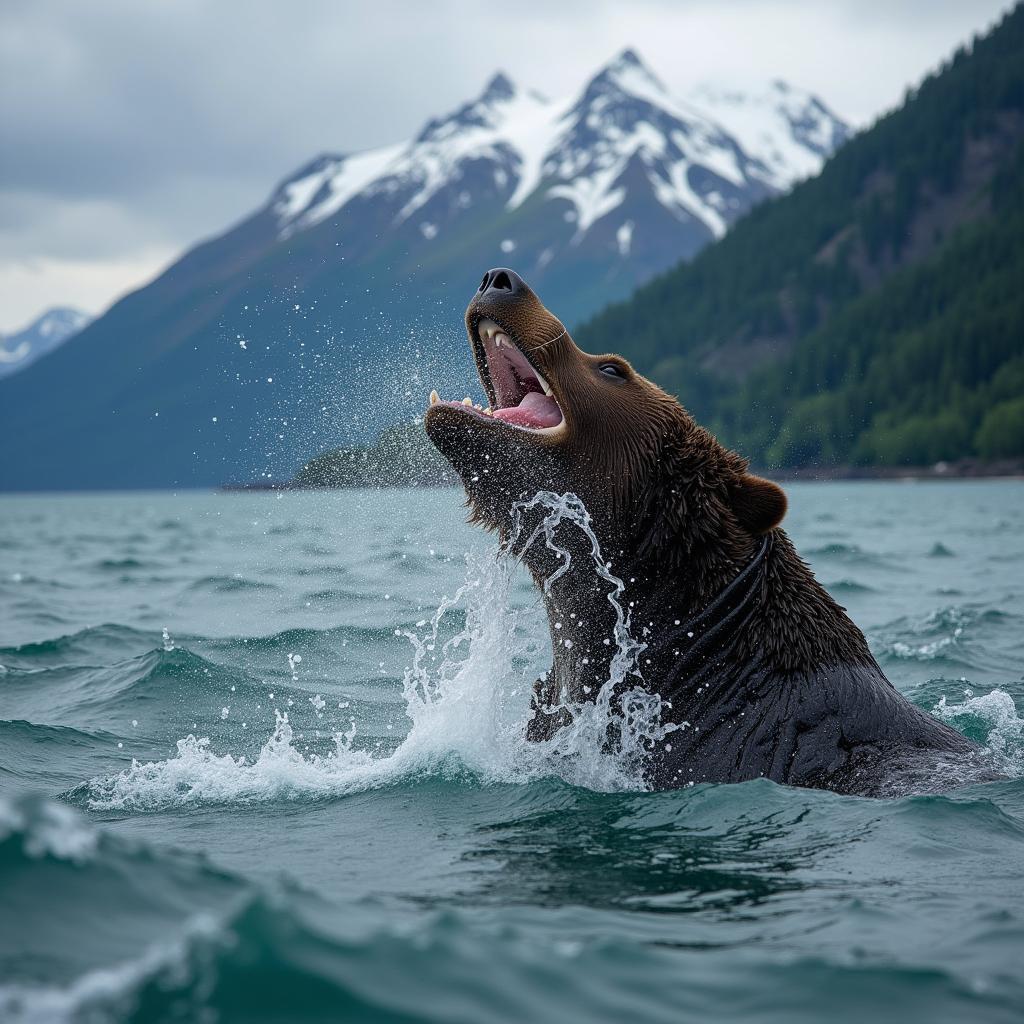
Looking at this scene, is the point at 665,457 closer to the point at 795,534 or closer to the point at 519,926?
the point at 519,926

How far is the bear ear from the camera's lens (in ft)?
21.6

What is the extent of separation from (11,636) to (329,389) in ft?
20.1

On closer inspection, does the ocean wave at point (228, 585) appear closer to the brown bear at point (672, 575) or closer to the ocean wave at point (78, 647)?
the ocean wave at point (78, 647)

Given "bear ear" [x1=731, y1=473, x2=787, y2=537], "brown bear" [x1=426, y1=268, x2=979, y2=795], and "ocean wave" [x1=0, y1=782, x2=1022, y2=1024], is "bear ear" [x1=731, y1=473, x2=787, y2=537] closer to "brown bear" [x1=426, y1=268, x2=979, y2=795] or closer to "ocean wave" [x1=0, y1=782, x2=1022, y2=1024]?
"brown bear" [x1=426, y1=268, x2=979, y2=795]

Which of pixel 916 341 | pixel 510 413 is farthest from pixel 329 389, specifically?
pixel 916 341

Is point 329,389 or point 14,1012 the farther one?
point 329,389

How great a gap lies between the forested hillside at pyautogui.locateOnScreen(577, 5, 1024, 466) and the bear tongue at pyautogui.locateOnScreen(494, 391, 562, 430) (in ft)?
302

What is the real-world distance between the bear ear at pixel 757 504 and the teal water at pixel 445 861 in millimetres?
1303

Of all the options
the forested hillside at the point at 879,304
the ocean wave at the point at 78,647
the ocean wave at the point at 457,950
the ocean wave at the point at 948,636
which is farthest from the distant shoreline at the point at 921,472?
the ocean wave at the point at 457,950

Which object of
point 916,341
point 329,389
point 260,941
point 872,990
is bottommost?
point 872,990

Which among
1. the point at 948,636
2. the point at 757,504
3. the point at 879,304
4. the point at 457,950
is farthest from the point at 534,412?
the point at 879,304

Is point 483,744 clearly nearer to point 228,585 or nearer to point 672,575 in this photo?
point 672,575

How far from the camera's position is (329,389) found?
9555 millimetres

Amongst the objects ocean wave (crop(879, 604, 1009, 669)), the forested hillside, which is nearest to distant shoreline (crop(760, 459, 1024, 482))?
the forested hillside
